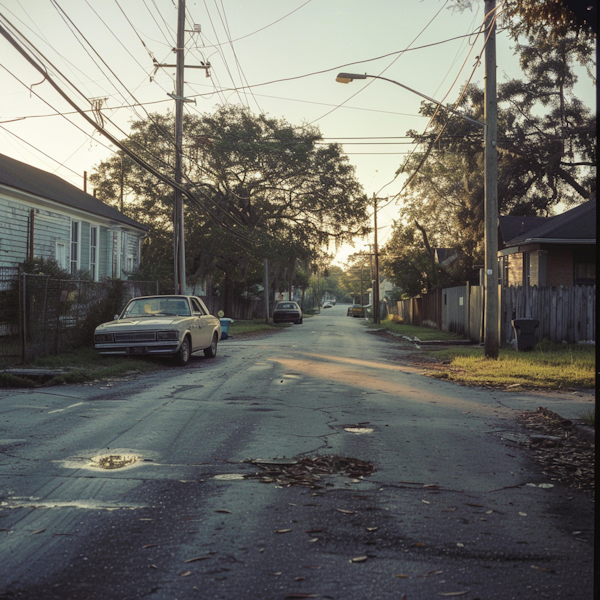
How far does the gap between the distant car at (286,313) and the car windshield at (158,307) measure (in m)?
28.4

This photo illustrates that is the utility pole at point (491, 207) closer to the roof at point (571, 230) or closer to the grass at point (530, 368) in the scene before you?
the grass at point (530, 368)

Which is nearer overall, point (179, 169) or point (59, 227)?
point (179, 169)

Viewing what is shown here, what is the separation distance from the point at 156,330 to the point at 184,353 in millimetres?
961

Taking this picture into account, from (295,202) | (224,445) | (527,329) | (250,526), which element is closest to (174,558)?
(250,526)

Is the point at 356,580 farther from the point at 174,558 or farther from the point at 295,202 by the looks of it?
the point at 295,202

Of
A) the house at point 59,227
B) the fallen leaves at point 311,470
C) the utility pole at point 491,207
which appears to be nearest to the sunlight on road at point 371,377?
the utility pole at point 491,207

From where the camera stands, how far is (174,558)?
11.6 ft

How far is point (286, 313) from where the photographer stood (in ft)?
146

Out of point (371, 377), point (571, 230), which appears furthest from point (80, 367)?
point (571, 230)

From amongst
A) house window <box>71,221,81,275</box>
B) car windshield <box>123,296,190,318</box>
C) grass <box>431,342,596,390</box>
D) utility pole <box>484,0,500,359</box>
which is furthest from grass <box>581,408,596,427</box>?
house window <box>71,221,81,275</box>

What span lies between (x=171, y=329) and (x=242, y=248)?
26.1 m

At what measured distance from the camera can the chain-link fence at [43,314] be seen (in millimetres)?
13234

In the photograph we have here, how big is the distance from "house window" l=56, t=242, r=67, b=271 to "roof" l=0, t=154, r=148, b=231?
64.7 inches

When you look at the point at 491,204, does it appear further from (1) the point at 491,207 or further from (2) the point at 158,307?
(2) the point at 158,307
